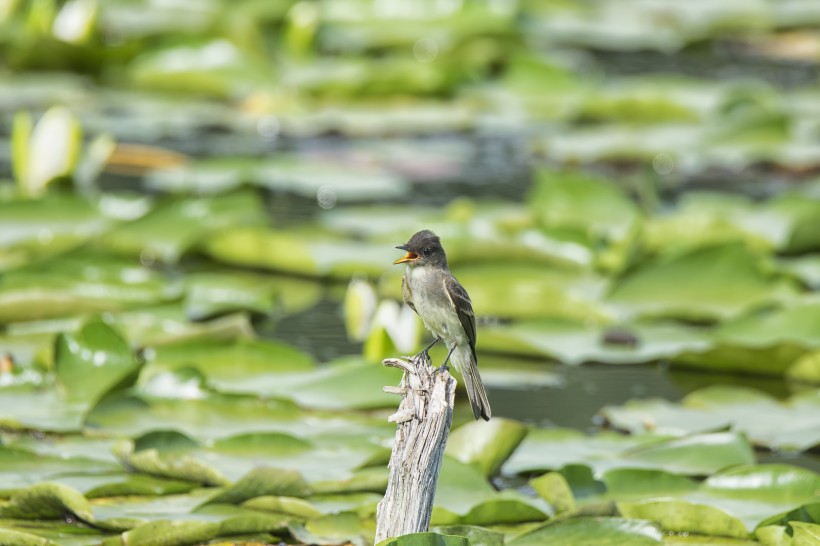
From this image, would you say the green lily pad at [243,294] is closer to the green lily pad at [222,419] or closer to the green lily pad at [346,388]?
the green lily pad at [346,388]

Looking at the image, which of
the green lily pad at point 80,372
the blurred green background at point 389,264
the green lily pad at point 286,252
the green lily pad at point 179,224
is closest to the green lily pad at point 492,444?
the blurred green background at point 389,264

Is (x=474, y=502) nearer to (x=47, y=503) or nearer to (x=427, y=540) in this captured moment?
(x=427, y=540)

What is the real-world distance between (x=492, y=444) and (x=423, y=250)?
690mm

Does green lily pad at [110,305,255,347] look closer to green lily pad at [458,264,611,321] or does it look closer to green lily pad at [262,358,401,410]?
green lily pad at [262,358,401,410]

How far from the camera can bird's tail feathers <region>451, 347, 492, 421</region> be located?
3777 millimetres

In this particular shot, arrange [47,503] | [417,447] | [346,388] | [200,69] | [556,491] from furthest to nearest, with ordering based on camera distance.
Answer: [200,69]
[346,388]
[556,491]
[47,503]
[417,447]

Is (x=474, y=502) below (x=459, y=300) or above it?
below

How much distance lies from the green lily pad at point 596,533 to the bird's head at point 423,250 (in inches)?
26.7

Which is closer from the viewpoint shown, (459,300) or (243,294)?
(459,300)

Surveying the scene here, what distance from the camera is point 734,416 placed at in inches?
182

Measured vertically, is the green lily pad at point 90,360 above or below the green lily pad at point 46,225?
below

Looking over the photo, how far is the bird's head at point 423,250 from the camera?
364cm

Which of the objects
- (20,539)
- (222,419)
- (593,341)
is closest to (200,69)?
(593,341)

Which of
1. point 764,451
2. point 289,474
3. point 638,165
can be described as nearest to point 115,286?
point 289,474
